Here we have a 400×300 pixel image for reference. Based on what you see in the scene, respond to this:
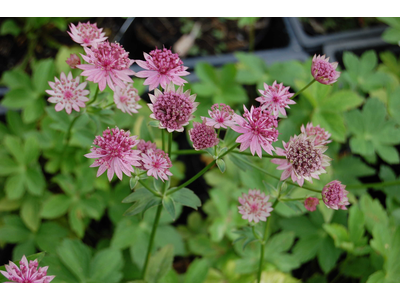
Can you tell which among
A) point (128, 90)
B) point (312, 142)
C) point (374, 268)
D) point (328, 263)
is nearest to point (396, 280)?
point (374, 268)

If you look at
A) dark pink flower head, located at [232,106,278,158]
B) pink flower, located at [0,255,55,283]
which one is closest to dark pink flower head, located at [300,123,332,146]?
dark pink flower head, located at [232,106,278,158]

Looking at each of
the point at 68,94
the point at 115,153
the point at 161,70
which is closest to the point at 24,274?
the point at 115,153

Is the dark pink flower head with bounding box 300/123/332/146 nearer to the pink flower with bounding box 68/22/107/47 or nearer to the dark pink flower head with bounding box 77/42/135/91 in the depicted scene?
the dark pink flower head with bounding box 77/42/135/91

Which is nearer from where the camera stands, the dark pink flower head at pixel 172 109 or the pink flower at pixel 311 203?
the dark pink flower head at pixel 172 109

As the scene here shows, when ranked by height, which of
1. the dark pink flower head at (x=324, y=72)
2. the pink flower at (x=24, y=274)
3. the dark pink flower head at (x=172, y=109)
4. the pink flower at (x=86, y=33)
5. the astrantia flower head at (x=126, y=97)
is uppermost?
the pink flower at (x=86, y=33)

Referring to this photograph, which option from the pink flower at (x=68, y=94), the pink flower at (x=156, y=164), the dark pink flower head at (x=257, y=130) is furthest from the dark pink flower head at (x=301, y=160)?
the pink flower at (x=68, y=94)

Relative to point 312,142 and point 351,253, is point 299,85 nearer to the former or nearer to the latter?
point 351,253

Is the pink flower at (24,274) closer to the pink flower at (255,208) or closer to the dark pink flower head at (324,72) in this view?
the pink flower at (255,208)

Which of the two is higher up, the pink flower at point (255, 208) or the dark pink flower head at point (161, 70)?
the dark pink flower head at point (161, 70)
